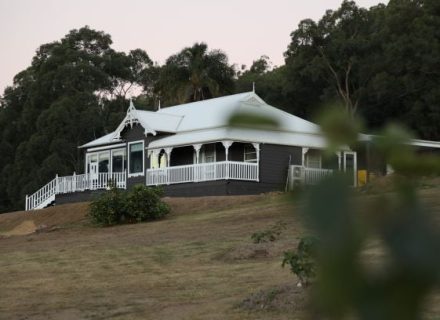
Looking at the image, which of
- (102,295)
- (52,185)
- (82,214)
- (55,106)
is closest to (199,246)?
(102,295)

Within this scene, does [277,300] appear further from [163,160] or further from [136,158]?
[136,158]

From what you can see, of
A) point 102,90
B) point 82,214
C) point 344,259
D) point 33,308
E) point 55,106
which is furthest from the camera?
point 102,90

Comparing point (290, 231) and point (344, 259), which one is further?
point (290, 231)

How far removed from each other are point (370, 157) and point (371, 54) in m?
54.2

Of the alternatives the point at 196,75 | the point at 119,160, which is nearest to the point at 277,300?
the point at 119,160

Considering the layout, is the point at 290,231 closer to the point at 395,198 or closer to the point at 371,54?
the point at 395,198

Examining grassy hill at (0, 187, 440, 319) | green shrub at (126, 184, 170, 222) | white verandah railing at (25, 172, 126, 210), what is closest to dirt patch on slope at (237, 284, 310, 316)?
grassy hill at (0, 187, 440, 319)

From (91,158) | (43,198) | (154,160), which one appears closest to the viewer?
(154,160)

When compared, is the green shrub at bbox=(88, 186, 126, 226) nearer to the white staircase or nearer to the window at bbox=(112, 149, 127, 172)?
the window at bbox=(112, 149, 127, 172)

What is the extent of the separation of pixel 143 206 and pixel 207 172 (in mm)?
7695

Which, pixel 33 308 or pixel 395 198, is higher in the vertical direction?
pixel 395 198

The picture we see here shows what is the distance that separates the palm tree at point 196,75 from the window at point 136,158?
12695 millimetres

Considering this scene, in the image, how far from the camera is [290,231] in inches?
781

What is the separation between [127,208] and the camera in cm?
2928
